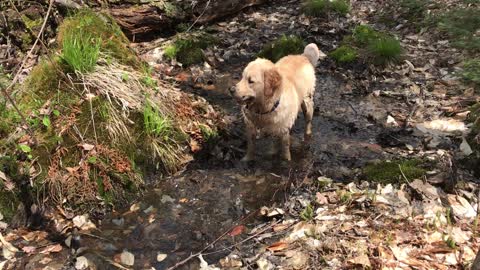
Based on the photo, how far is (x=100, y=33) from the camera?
6137mm

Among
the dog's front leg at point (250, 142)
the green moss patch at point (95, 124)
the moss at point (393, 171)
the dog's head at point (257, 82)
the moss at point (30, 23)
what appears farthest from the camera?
the moss at point (30, 23)

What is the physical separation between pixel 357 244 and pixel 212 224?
156 cm

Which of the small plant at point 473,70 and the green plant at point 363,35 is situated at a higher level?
the small plant at point 473,70

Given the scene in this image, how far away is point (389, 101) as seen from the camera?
6.84 m

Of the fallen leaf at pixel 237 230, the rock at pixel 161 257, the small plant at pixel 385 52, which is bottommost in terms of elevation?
the fallen leaf at pixel 237 230

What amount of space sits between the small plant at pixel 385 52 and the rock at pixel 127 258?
555 centimetres

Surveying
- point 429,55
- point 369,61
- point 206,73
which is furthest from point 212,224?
A: point 429,55

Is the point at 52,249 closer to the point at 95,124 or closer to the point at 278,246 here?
the point at 95,124

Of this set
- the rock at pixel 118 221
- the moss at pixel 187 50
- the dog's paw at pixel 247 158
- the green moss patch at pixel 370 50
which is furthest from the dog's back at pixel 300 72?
the rock at pixel 118 221

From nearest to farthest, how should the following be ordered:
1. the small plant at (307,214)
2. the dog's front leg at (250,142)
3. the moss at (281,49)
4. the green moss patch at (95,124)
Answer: the small plant at (307,214) → the green moss patch at (95,124) → the dog's front leg at (250,142) → the moss at (281,49)

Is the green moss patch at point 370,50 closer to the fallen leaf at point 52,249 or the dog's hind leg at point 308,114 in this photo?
the dog's hind leg at point 308,114

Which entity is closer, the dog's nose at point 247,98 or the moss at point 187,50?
the dog's nose at point 247,98

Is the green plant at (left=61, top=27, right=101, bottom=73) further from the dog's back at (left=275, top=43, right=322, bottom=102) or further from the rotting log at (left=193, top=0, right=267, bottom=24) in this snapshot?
the rotting log at (left=193, top=0, right=267, bottom=24)

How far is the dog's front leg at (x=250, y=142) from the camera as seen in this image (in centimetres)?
558
